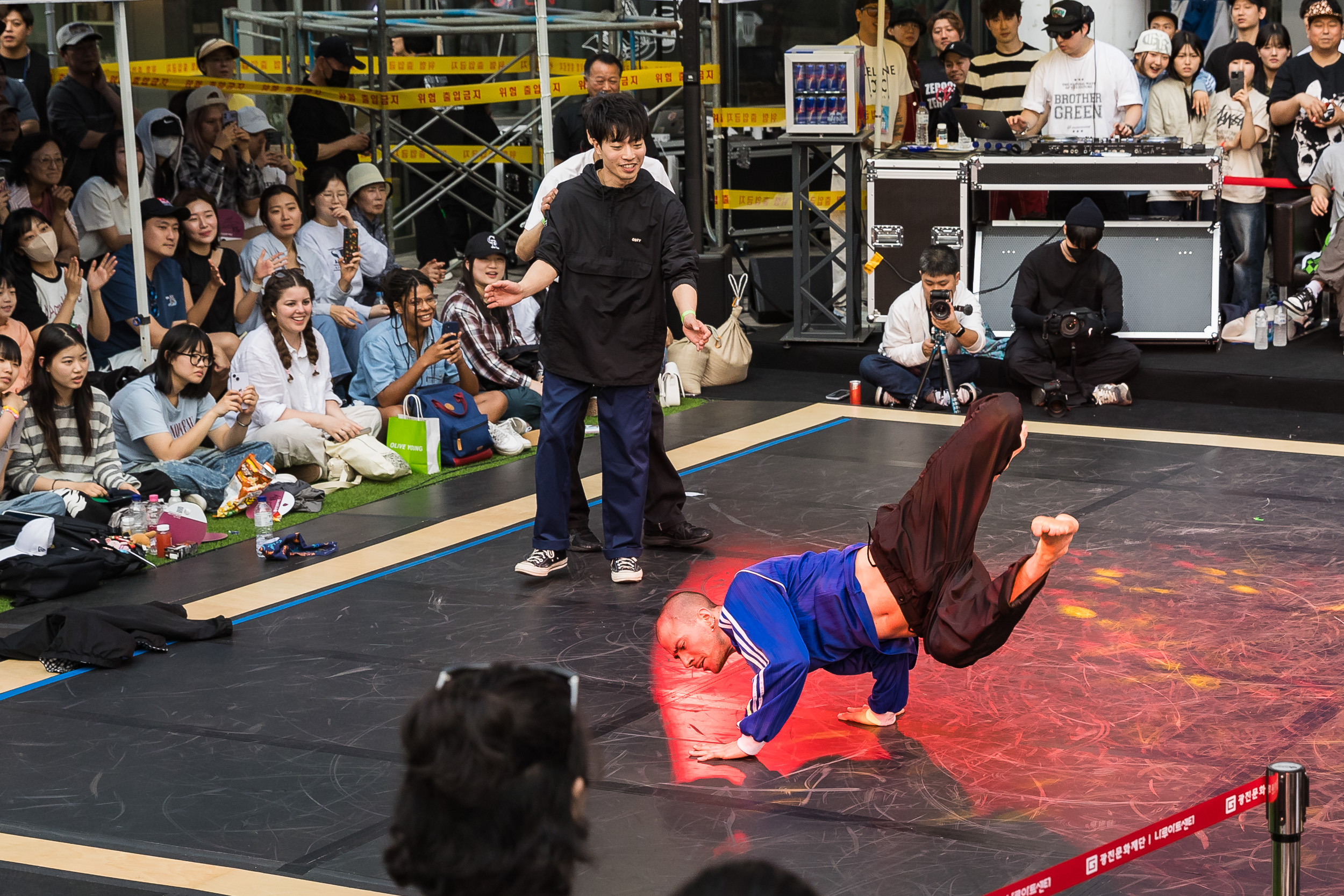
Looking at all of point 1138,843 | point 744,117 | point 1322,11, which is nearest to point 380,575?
point 1138,843

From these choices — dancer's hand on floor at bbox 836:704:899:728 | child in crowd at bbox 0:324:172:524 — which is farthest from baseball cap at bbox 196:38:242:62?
dancer's hand on floor at bbox 836:704:899:728

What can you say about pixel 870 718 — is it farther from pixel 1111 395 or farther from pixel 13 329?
pixel 1111 395

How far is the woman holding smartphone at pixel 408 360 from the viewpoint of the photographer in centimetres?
812

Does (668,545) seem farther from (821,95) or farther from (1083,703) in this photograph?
(821,95)

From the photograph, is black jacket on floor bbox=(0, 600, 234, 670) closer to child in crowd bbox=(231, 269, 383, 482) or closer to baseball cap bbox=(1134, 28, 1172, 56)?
child in crowd bbox=(231, 269, 383, 482)

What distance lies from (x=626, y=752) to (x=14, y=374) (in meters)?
3.36

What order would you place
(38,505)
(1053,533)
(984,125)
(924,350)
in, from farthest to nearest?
1. (984,125)
2. (924,350)
3. (38,505)
4. (1053,533)

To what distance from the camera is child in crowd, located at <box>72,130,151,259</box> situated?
27.7ft

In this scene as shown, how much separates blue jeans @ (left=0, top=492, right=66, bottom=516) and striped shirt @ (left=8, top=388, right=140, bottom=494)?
168 mm

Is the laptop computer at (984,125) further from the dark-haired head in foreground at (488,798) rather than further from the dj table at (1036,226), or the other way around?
the dark-haired head in foreground at (488,798)

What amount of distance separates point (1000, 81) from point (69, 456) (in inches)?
276

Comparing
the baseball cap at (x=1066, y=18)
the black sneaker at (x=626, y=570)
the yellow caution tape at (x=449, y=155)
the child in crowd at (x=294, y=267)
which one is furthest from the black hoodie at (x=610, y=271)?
the yellow caution tape at (x=449, y=155)

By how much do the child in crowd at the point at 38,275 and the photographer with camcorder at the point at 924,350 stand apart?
4.32m

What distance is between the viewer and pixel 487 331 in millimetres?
8508
